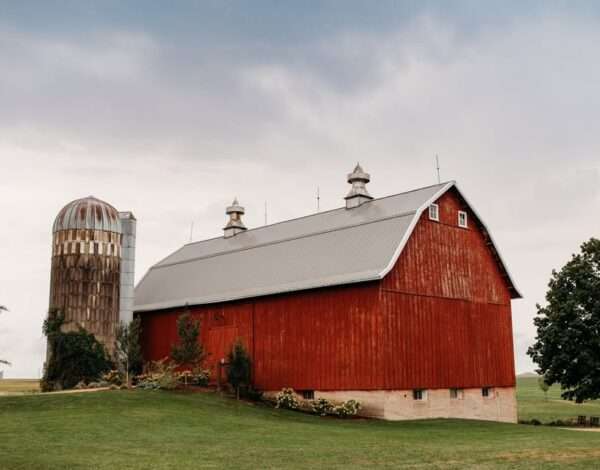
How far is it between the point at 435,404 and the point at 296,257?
27.9 feet

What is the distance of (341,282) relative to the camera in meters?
28.2

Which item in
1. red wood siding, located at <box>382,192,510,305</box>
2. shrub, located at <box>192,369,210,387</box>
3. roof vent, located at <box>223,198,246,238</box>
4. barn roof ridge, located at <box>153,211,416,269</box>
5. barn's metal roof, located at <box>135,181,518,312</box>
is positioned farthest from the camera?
roof vent, located at <box>223,198,246,238</box>

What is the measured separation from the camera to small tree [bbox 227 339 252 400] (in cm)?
2956

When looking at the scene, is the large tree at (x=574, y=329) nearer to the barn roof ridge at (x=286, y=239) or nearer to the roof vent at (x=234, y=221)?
the barn roof ridge at (x=286, y=239)

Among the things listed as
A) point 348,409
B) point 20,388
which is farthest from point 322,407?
point 20,388

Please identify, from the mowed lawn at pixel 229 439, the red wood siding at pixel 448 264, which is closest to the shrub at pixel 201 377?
the mowed lawn at pixel 229 439

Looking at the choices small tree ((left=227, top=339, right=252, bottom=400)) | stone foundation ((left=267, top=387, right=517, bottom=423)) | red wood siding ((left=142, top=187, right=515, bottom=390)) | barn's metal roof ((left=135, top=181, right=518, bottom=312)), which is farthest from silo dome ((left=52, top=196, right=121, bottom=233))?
stone foundation ((left=267, top=387, right=517, bottom=423))

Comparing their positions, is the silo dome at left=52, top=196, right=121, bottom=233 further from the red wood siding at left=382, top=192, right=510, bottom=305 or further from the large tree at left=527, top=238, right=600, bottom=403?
the large tree at left=527, top=238, right=600, bottom=403

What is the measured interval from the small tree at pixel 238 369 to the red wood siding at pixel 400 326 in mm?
1543

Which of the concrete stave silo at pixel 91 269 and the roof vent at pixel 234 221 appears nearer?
the concrete stave silo at pixel 91 269

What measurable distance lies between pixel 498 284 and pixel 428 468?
20.9m

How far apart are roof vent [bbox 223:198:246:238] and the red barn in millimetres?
5121

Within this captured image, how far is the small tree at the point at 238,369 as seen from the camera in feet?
97.0

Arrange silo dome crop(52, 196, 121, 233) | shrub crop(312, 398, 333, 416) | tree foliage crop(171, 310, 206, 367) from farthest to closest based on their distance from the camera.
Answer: silo dome crop(52, 196, 121, 233), tree foliage crop(171, 310, 206, 367), shrub crop(312, 398, 333, 416)
